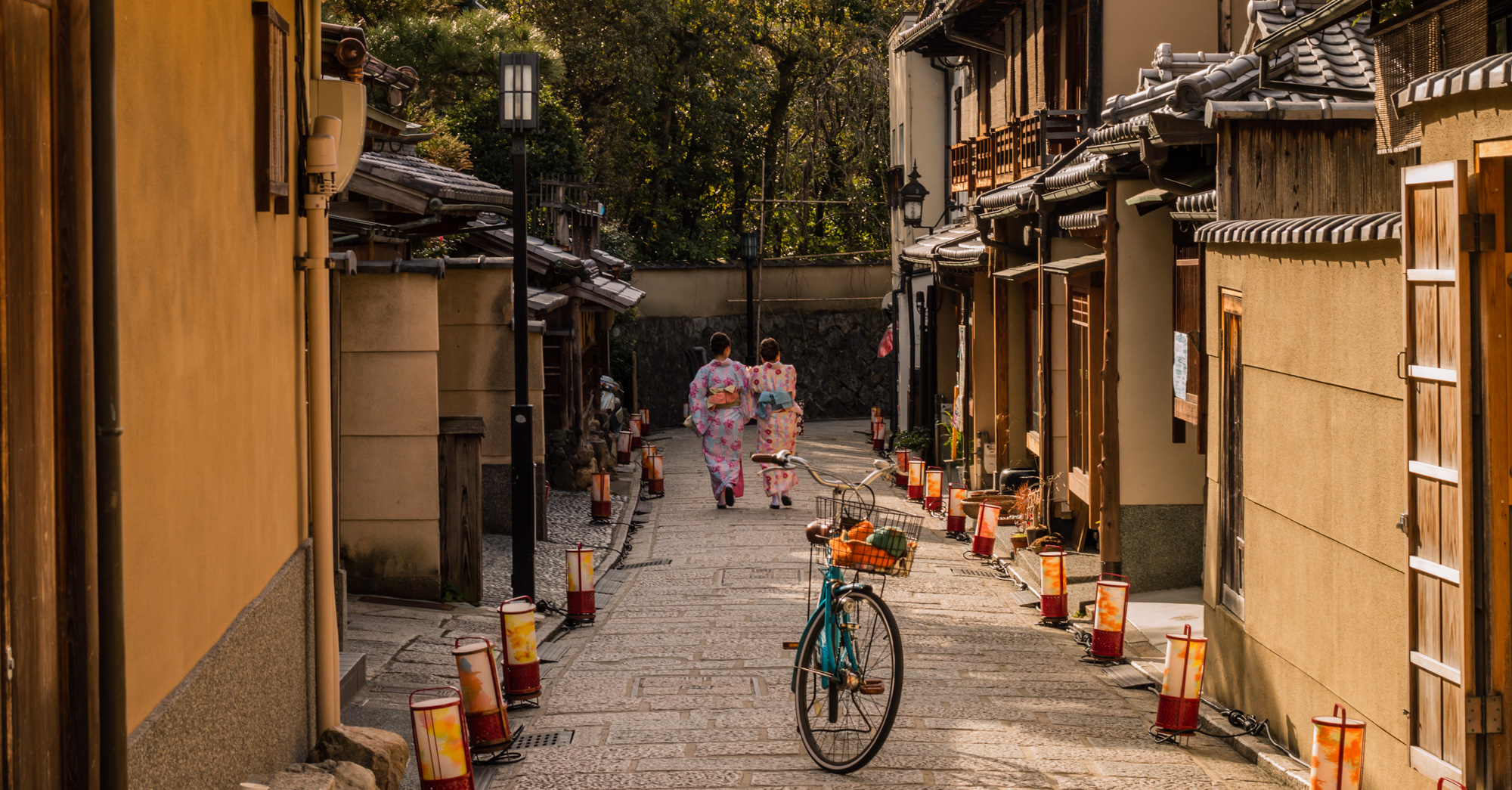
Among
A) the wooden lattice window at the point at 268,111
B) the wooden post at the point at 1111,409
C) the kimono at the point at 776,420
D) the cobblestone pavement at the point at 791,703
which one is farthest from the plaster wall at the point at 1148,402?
the wooden lattice window at the point at 268,111

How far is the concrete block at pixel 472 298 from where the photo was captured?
14.5m

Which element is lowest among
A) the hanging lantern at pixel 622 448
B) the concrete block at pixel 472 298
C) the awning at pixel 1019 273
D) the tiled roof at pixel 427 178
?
the hanging lantern at pixel 622 448

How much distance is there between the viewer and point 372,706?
797cm

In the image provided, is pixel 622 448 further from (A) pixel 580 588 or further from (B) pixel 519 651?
(B) pixel 519 651

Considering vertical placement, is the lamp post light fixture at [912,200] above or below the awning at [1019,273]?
above

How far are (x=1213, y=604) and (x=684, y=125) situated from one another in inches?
1192

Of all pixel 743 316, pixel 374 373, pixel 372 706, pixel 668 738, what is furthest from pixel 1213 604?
pixel 743 316

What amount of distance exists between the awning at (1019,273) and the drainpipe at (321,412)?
9427 mm

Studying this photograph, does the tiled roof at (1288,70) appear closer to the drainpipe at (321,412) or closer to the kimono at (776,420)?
the drainpipe at (321,412)

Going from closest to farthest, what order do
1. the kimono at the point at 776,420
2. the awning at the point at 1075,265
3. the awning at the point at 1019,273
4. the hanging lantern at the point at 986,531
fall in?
1. the awning at the point at 1075,265
2. the hanging lantern at the point at 986,531
3. the awning at the point at 1019,273
4. the kimono at the point at 776,420

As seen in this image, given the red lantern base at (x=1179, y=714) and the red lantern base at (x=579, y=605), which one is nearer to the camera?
the red lantern base at (x=1179, y=714)

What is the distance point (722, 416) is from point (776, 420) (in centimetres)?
78

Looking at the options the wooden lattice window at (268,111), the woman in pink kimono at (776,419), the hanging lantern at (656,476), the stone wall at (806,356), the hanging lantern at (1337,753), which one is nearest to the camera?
the wooden lattice window at (268,111)

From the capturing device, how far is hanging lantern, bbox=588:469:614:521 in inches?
656
